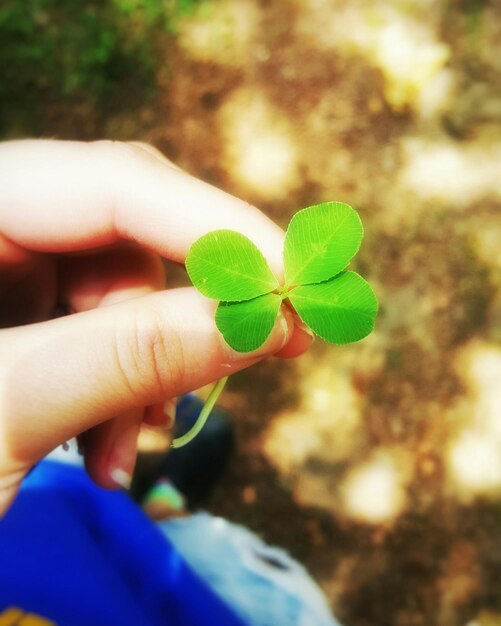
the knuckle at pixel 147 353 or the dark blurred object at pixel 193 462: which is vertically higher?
the knuckle at pixel 147 353

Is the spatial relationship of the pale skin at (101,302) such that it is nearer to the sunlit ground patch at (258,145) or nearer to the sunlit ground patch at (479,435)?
the sunlit ground patch at (258,145)

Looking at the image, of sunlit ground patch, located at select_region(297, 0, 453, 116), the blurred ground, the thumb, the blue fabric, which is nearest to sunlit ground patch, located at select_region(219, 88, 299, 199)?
the blurred ground

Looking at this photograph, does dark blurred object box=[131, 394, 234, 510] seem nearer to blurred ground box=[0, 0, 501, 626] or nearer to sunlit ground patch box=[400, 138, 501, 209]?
blurred ground box=[0, 0, 501, 626]

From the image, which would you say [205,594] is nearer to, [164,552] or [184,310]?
[164,552]

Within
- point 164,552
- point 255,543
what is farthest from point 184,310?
point 255,543

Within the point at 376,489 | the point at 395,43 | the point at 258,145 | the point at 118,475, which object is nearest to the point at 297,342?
the point at 118,475

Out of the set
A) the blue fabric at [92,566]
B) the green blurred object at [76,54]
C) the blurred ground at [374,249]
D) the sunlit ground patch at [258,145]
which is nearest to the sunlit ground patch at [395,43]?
the blurred ground at [374,249]
